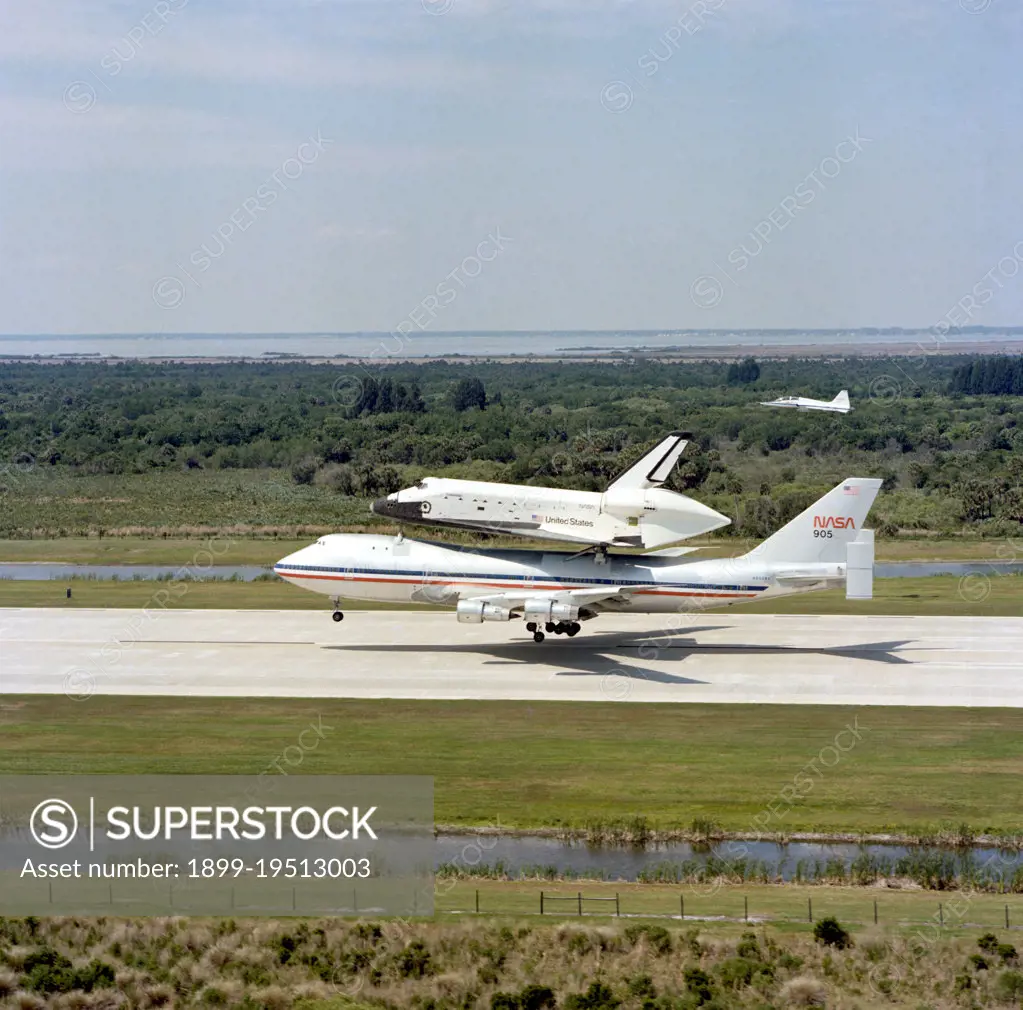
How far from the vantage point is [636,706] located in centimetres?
5656

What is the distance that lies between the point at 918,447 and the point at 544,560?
106997mm

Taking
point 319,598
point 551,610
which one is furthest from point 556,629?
point 319,598

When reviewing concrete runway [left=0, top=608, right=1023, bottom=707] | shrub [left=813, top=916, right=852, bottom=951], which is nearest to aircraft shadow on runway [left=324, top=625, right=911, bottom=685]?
concrete runway [left=0, top=608, right=1023, bottom=707]

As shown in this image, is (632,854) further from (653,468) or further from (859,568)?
(653,468)

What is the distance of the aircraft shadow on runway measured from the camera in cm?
6394

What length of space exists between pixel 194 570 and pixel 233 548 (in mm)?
9354

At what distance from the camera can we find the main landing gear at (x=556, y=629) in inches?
2621

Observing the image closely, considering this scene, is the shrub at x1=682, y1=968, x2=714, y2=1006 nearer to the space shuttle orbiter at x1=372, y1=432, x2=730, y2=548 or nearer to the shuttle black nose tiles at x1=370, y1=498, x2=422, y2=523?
the space shuttle orbiter at x1=372, y1=432, x2=730, y2=548

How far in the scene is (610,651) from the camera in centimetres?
6712

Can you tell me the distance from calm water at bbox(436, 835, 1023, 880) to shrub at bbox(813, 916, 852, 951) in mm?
6129

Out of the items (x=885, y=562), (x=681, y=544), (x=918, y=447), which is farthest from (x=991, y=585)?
(x=918, y=447)

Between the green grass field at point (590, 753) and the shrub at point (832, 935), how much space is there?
920cm

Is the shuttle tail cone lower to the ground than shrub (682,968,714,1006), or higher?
higher

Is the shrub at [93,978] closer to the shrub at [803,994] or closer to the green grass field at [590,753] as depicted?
the green grass field at [590,753]
